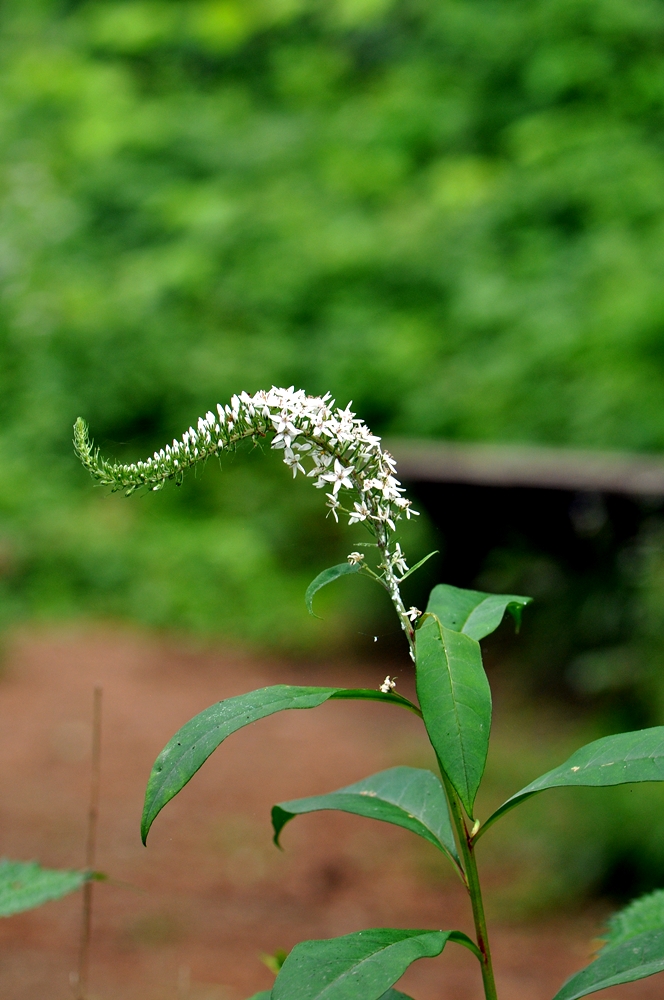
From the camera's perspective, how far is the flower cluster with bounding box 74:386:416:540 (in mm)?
1042

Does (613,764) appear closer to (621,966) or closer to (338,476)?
(621,966)

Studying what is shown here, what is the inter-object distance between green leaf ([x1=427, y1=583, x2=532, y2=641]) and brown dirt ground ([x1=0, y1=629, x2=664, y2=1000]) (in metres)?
1.35

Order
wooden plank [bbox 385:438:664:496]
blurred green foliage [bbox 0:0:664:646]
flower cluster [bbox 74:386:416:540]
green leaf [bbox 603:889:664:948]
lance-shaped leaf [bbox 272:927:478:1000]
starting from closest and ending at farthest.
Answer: lance-shaped leaf [bbox 272:927:478:1000] → flower cluster [bbox 74:386:416:540] → green leaf [bbox 603:889:664:948] → wooden plank [bbox 385:438:664:496] → blurred green foliage [bbox 0:0:664:646]

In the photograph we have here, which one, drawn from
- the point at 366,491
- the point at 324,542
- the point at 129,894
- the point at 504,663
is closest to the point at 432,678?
the point at 366,491

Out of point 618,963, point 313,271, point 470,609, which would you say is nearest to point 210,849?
point 470,609

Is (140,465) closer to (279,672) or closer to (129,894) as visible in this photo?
(129,894)

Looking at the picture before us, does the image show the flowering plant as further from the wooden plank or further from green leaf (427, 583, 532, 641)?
the wooden plank

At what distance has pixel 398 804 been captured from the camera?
1.28 meters

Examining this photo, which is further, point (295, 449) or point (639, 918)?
point (639, 918)

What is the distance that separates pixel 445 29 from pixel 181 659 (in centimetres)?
526

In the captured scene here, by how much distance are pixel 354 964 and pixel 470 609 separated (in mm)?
446

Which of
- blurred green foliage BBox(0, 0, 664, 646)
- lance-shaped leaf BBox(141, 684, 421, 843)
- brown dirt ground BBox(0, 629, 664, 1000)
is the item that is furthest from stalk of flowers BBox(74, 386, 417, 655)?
blurred green foliage BBox(0, 0, 664, 646)

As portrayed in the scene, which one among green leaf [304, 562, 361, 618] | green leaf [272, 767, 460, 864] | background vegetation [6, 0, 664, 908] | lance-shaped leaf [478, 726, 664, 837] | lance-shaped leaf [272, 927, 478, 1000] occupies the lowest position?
lance-shaped leaf [272, 927, 478, 1000]

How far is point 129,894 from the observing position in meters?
3.40
